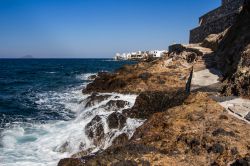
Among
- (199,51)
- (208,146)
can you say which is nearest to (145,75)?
(199,51)

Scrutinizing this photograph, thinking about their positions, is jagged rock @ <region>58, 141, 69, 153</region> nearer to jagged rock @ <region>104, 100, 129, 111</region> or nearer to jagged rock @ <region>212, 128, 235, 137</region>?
jagged rock @ <region>104, 100, 129, 111</region>

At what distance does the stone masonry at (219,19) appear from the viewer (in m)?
26.3

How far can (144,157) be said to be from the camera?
289 inches

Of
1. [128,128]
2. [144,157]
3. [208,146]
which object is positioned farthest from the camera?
[128,128]

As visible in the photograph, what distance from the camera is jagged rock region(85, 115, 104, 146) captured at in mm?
12675

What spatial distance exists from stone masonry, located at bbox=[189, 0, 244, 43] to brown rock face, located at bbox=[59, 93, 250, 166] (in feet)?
57.9

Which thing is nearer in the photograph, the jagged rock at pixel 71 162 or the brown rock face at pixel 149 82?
the jagged rock at pixel 71 162

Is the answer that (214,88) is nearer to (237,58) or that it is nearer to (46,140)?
(237,58)

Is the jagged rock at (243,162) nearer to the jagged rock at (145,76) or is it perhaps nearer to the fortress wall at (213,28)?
the jagged rock at (145,76)

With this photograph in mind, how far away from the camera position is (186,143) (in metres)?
8.18

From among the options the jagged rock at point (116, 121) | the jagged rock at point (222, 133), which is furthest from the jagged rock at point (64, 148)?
the jagged rock at point (222, 133)

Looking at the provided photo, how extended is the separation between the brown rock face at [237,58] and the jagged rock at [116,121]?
15.8 feet

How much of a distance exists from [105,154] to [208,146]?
8.13 feet

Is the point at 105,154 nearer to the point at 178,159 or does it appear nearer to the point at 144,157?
the point at 144,157
